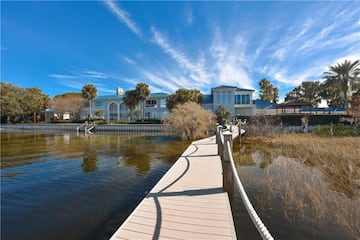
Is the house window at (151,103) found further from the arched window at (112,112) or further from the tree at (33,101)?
the tree at (33,101)

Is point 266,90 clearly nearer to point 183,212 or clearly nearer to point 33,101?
point 183,212

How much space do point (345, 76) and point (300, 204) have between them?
110ft

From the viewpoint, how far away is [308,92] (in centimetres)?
5062

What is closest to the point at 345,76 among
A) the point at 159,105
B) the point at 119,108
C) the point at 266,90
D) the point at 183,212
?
the point at 266,90

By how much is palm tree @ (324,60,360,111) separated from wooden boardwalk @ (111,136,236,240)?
110 feet

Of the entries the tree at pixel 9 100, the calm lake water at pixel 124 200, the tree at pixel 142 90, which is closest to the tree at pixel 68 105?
the tree at pixel 9 100

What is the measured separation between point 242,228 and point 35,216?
16.5ft

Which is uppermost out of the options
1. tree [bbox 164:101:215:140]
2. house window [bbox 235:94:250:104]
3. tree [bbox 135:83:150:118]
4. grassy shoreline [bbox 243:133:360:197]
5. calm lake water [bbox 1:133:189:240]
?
tree [bbox 135:83:150:118]

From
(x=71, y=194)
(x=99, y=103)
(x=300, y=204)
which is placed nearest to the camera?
(x=300, y=204)

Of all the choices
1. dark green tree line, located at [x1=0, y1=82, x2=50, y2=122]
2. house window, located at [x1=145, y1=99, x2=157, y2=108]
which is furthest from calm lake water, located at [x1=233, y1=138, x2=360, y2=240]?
dark green tree line, located at [x1=0, y1=82, x2=50, y2=122]

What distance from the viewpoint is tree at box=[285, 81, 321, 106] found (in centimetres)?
4888

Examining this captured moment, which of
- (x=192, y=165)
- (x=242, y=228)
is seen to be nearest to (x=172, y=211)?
(x=242, y=228)

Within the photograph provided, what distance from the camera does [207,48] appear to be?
19.3 m

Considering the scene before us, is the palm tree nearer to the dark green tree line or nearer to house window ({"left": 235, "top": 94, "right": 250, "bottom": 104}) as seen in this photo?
house window ({"left": 235, "top": 94, "right": 250, "bottom": 104})
